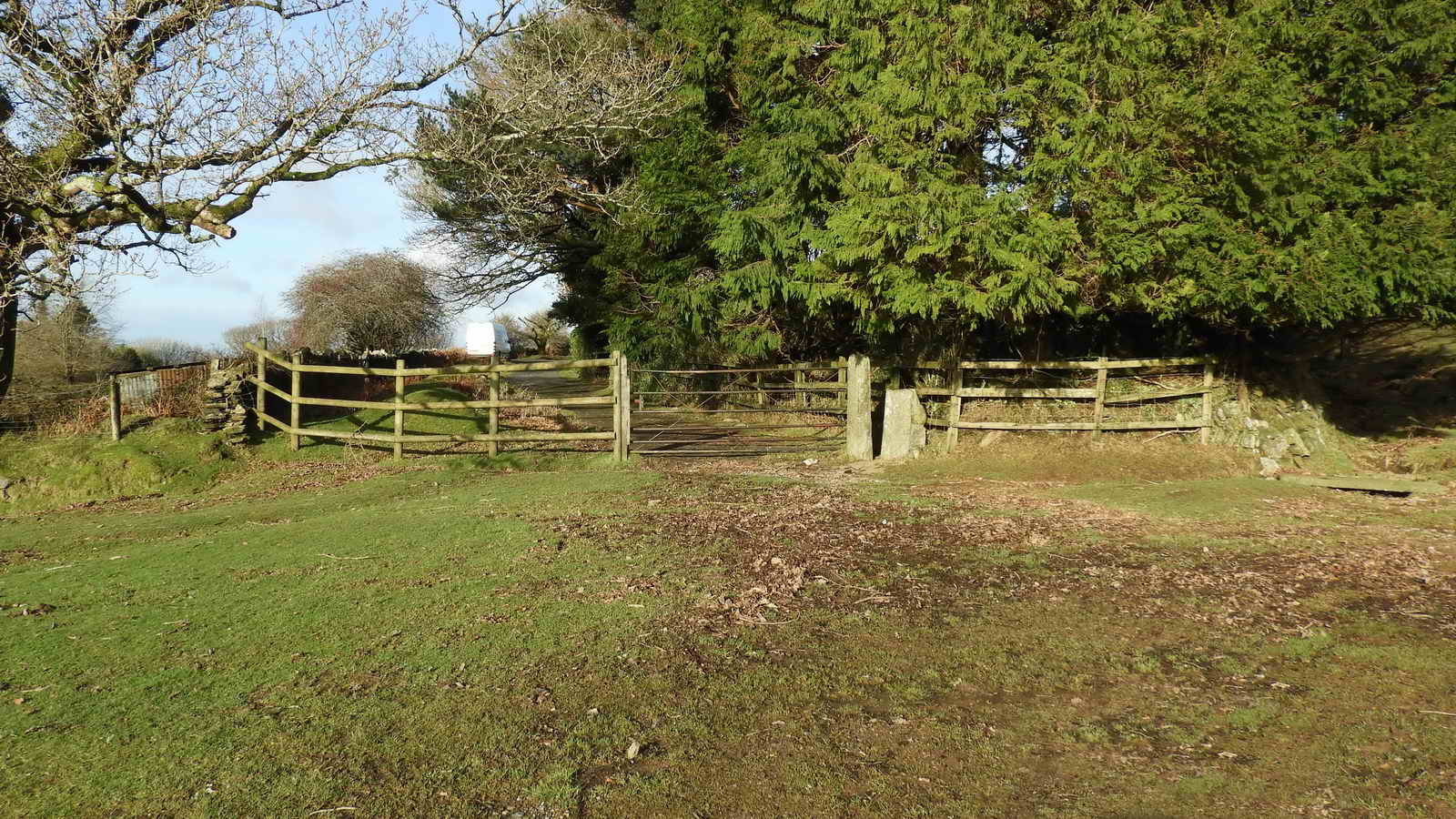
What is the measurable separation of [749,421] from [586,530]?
38.8ft

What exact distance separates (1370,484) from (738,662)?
1040 centimetres

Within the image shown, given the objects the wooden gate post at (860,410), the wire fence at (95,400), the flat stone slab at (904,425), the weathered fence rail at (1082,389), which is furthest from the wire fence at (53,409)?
the weathered fence rail at (1082,389)

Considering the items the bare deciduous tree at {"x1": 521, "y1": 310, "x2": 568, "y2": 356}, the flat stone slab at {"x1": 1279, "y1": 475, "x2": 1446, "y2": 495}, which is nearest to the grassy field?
the flat stone slab at {"x1": 1279, "y1": 475, "x2": 1446, "y2": 495}

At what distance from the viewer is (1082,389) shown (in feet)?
46.5

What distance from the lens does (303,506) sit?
11.5 metres

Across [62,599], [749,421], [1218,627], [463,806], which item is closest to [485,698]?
[463,806]

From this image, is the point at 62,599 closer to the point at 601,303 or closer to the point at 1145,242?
the point at 1145,242

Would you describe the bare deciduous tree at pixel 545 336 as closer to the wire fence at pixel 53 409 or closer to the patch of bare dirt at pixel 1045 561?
the wire fence at pixel 53 409

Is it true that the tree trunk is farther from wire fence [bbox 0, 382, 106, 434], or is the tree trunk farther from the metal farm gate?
the metal farm gate

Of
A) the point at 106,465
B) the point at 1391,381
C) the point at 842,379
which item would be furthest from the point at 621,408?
the point at 1391,381

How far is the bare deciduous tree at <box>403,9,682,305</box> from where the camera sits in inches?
594

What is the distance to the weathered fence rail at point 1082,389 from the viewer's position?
14016 mm

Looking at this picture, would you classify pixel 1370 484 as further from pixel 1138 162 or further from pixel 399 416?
pixel 399 416

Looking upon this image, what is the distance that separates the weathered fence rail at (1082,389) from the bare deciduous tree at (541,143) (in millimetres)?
7225
